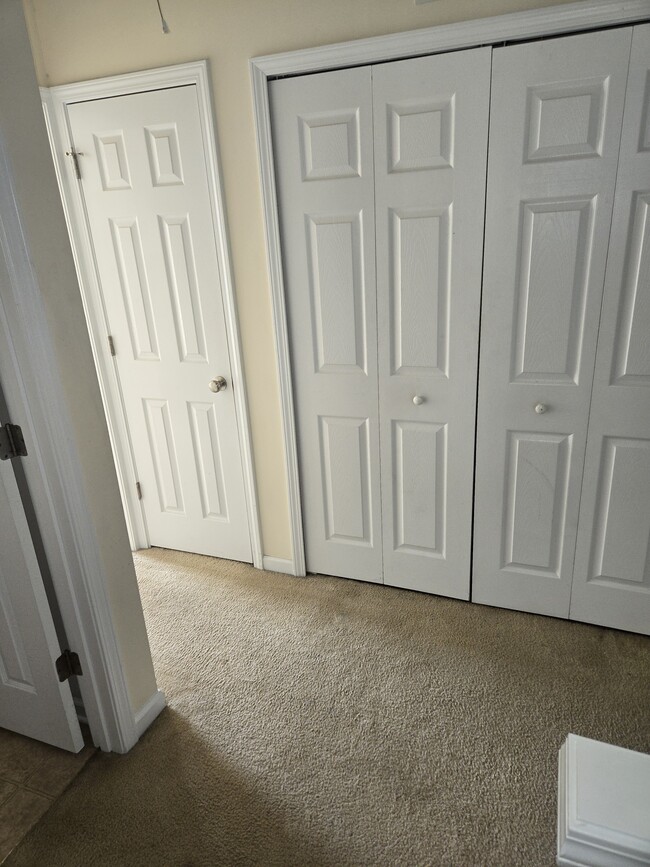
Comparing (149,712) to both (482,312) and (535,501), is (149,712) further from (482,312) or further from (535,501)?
(482,312)

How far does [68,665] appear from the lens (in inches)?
70.5

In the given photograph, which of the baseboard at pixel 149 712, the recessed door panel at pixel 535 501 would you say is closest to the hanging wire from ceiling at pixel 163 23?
the recessed door panel at pixel 535 501

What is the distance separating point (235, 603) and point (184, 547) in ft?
1.78

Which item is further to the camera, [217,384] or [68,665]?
[217,384]

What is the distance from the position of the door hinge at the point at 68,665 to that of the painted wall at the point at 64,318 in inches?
5.3

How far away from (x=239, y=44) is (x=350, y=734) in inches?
92.7

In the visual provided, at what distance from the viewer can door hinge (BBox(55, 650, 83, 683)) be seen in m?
1.76

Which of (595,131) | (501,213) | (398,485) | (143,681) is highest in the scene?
(595,131)

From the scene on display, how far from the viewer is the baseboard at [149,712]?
74.5 inches

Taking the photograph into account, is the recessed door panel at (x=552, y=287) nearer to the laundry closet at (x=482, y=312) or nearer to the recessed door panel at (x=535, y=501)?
the laundry closet at (x=482, y=312)

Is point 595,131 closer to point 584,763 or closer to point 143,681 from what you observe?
point 584,763

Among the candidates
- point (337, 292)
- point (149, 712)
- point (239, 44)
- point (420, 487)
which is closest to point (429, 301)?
point (337, 292)

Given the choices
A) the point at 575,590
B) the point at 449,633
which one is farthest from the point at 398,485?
the point at 575,590

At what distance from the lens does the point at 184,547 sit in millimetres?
2955
